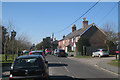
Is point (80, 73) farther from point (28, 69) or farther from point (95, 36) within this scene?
point (95, 36)

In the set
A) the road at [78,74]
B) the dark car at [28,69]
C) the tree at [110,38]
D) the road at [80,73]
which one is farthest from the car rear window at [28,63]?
the tree at [110,38]

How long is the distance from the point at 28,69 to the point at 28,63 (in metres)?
0.37

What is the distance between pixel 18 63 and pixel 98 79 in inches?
205

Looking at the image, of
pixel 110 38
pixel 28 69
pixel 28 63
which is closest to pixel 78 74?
pixel 28 63

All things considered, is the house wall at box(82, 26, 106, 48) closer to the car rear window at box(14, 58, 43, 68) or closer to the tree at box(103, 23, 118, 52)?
the tree at box(103, 23, 118, 52)

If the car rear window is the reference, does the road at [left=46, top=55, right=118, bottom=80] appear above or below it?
below

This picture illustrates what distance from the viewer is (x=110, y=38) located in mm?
42781

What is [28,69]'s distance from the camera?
25.7 feet

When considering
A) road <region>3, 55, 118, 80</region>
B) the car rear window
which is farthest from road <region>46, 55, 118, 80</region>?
the car rear window

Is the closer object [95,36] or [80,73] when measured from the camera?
[80,73]

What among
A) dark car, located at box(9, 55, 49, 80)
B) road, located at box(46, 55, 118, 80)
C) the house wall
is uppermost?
the house wall

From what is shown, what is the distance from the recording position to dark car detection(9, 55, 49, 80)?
305 inches

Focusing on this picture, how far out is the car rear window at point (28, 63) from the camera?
8.02 meters

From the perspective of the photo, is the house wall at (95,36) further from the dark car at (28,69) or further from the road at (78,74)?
the dark car at (28,69)
